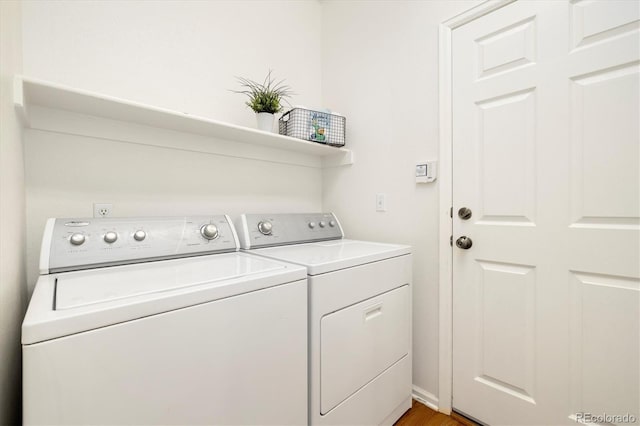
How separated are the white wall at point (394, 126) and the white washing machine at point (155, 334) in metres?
0.88

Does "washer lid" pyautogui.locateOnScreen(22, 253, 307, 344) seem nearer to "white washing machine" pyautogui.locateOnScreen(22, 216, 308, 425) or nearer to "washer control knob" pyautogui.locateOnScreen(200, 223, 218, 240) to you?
"white washing machine" pyautogui.locateOnScreen(22, 216, 308, 425)

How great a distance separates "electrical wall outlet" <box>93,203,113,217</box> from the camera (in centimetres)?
122

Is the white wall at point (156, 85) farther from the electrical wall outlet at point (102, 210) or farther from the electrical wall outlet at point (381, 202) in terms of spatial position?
the electrical wall outlet at point (381, 202)

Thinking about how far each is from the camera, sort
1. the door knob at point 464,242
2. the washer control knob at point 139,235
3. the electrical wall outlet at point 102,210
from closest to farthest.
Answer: the washer control knob at point 139,235, the electrical wall outlet at point 102,210, the door knob at point 464,242

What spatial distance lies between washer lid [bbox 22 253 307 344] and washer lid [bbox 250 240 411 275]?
0.28 feet

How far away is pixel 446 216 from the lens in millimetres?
1479

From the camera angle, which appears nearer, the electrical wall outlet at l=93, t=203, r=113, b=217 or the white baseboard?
the electrical wall outlet at l=93, t=203, r=113, b=217

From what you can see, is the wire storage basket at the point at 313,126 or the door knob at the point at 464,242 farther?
the wire storage basket at the point at 313,126

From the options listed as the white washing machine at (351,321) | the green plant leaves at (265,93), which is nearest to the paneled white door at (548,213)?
the white washing machine at (351,321)

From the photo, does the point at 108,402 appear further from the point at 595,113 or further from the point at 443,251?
the point at 595,113

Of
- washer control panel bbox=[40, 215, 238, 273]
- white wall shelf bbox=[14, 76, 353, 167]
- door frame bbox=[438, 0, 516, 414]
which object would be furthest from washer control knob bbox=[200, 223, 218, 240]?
door frame bbox=[438, 0, 516, 414]

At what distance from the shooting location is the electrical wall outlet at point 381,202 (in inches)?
68.9

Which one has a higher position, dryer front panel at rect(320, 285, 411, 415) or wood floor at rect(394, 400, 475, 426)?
dryer front panel at rect(320, 285, 411, 415)

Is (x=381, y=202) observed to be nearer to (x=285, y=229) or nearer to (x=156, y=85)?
(x=285, y=229)
